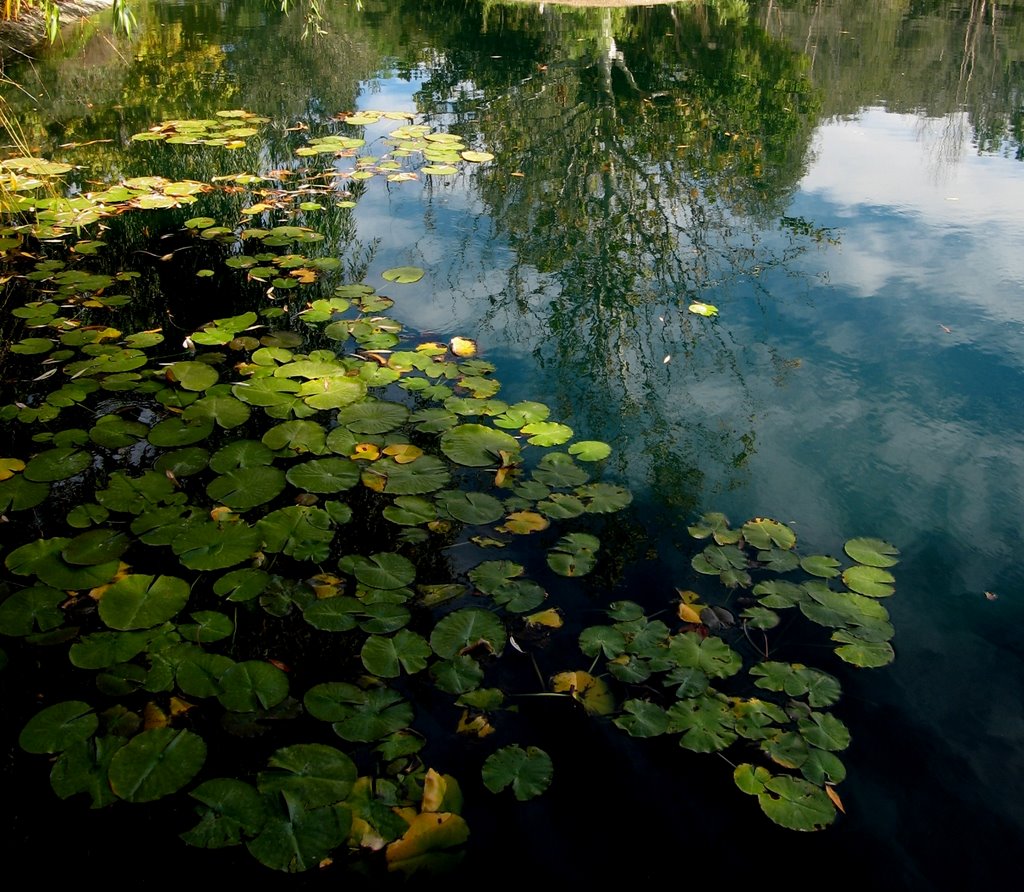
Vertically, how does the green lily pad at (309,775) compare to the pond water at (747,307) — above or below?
below

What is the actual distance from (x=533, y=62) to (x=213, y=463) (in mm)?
7708

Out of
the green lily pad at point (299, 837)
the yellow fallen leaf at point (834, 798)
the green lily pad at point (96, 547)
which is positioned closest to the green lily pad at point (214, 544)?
the green lily pad at point (96, 547)

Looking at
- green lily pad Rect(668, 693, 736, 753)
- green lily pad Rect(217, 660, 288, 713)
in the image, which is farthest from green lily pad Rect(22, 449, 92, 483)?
green lily pad Rect(668, 693, 736, 753)

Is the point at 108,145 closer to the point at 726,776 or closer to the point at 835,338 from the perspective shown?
the point at 835,338

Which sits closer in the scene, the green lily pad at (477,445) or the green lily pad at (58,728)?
the green lily pad at (58,728)

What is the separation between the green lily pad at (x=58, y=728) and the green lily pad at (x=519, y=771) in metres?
0.86

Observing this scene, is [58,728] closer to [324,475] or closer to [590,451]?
[324,475]

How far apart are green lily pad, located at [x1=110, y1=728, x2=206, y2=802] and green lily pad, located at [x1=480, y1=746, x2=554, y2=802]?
0.60m

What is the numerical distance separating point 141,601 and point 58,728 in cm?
38

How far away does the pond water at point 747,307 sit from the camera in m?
1.68

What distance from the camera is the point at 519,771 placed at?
1676mm

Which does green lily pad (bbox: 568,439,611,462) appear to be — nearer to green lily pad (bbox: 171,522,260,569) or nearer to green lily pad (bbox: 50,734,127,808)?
green lily pad (bbox: 171,522,260,569)

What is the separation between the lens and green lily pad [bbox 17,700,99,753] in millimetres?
1646

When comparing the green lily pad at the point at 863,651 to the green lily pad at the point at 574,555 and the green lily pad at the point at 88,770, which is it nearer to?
the green lily pad at the point at 574,555
